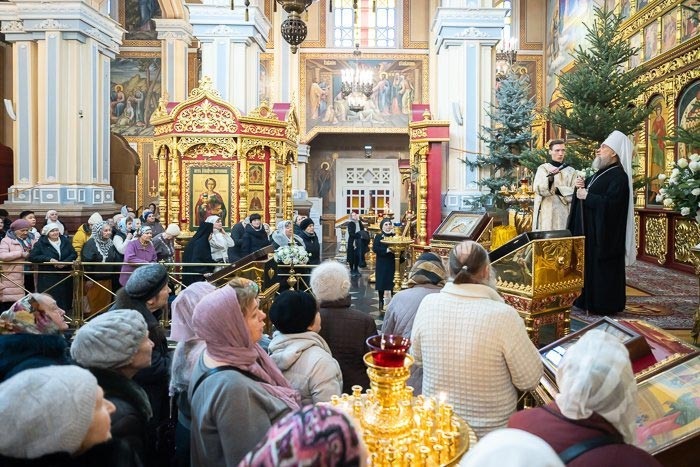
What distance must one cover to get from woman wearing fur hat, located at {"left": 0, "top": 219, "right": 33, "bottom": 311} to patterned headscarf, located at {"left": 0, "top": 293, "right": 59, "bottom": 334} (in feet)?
14.2

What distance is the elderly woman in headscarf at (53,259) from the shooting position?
782cm

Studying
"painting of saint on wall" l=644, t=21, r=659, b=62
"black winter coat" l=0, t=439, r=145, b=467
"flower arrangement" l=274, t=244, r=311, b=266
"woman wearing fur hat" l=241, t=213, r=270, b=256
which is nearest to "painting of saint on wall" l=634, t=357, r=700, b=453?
"black winter coat" l=0, t=439, r=145, b=467

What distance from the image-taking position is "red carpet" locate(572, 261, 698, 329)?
6.17m

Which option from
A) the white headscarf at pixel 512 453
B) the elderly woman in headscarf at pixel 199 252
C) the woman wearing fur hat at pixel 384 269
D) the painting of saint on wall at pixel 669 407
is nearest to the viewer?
the white headscarf at pixel 512 453

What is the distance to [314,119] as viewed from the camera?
72.9 ft

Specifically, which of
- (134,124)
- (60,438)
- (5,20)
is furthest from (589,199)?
(134,124)

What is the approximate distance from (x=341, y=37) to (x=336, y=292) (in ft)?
67.6

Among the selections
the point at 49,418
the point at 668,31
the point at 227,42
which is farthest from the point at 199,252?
the point at 668,31

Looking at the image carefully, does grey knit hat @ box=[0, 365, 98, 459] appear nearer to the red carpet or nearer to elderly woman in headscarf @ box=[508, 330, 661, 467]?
elderly woman in headscarf @ box=[508, 330, 661, 467]

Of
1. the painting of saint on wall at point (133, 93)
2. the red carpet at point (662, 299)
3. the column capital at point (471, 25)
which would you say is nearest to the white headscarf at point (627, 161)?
the red carpet at point (662, 299)

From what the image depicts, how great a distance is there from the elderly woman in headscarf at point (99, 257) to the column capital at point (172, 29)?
529 inches

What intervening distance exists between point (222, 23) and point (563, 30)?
1323 cm

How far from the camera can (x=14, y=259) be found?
7.71m

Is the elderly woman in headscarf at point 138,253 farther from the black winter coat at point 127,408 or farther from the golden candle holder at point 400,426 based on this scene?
the golden candle holder at point 400,426
